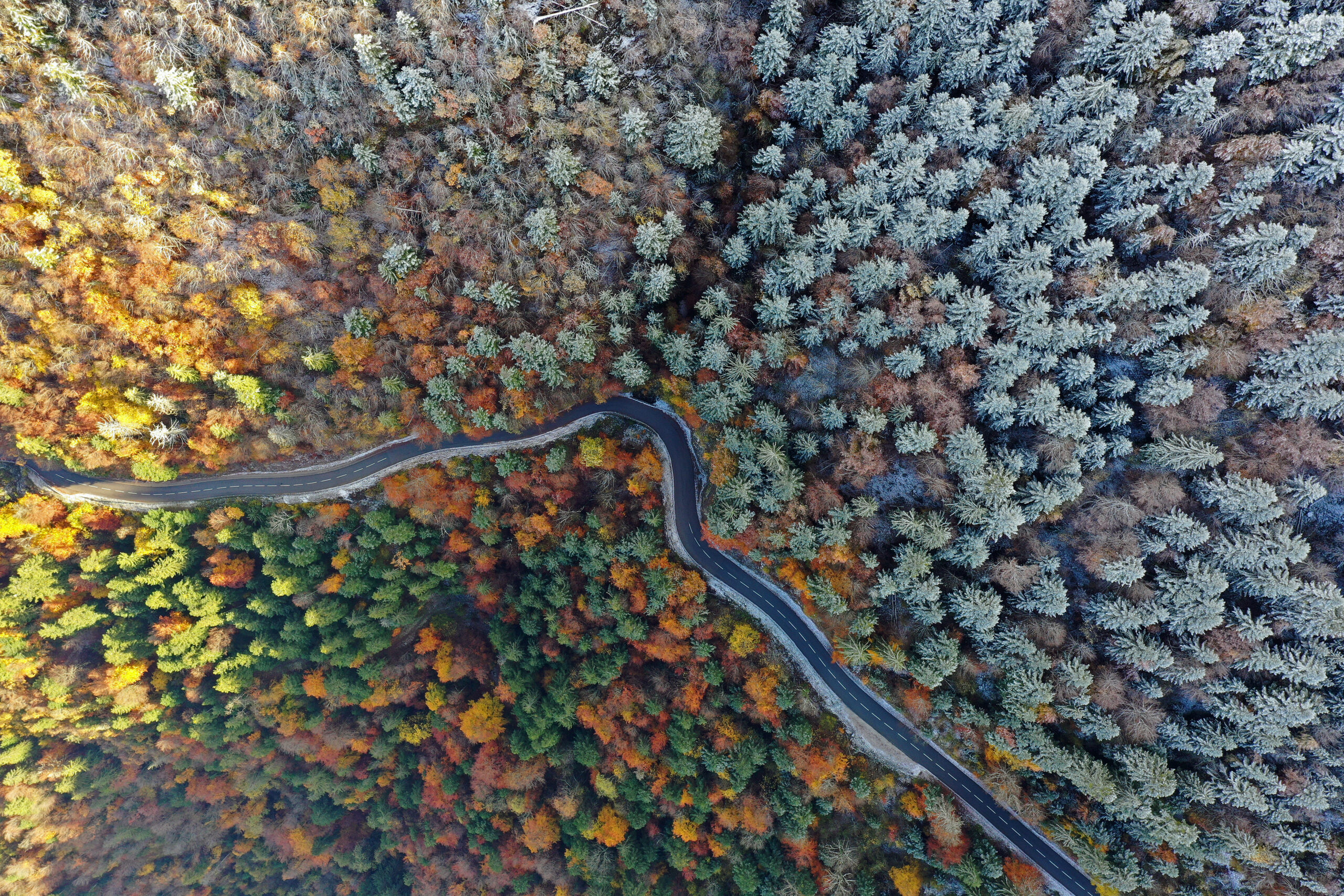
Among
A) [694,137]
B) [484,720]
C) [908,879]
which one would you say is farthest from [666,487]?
[908,879]

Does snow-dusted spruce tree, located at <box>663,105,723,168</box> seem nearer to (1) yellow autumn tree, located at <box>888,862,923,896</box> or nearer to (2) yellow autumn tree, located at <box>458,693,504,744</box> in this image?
(2) yellow autumn tree, located at <box>458,693,504,744</box>

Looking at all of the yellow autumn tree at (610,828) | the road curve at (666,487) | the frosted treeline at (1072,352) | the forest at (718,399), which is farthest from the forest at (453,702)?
the frosted treeline at (1072,352)

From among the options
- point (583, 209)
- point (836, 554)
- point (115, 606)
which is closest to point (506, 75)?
point (583, 209)

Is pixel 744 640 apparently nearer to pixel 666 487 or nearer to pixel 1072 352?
pixel 666 487

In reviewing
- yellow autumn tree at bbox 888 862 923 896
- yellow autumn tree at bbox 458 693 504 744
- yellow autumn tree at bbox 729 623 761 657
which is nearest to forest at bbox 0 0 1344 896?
yellow autumn tree at bbox 888 862 923 896

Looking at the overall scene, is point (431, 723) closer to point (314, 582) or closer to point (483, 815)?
point (483, 815)

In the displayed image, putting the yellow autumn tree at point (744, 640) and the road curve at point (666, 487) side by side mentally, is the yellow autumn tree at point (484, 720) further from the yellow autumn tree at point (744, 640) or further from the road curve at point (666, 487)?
the yellow autumn tree at point (744, 640)
